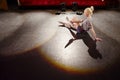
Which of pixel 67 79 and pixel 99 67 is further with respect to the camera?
pixel 99 67

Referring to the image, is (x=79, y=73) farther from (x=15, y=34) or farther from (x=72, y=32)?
(x=15, y=34)

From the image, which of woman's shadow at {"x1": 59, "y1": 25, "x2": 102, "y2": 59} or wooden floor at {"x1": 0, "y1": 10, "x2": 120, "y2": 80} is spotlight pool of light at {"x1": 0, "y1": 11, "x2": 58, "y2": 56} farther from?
woman's shadow at {"x1": 59, "y1": 25, "x2": 102, "y2": 59}

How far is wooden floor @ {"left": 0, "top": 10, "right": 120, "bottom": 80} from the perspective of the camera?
9.93 feet

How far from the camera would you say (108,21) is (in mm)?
5129

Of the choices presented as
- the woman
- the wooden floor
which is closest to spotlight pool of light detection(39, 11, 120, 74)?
the wooden floor

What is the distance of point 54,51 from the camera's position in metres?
3.69

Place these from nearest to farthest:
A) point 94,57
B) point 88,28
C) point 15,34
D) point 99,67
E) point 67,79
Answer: point 67,79
point 99,67
point 94,57
point 88,28
point 15,34

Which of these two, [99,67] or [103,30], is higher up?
[103,30]

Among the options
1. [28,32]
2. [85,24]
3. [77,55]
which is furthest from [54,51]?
[28,32]

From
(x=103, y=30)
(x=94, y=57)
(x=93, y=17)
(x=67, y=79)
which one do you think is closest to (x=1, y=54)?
(x=67, y=79)

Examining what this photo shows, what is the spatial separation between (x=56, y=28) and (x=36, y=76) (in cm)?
205

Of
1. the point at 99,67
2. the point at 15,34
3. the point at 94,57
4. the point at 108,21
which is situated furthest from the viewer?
the point at 108,21

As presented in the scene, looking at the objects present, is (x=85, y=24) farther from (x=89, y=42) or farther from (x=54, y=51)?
(x=54, y=51)

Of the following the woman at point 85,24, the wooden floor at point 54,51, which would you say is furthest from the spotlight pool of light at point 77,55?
the woman at point 85,24
